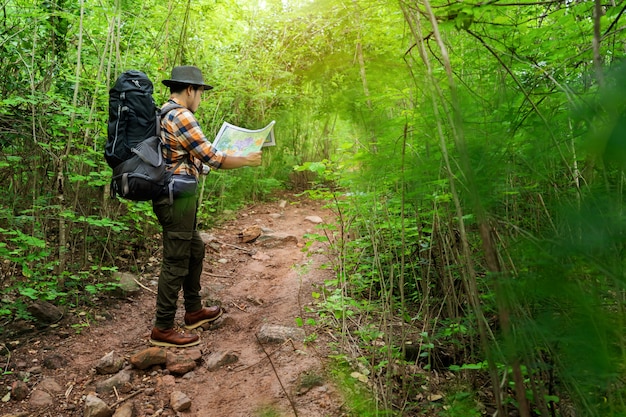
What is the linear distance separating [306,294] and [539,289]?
3.06 metres

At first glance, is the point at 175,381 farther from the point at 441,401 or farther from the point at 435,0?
the point at 435,0

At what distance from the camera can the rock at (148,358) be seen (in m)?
3.02

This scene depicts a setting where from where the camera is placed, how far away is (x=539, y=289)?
49.9 inches

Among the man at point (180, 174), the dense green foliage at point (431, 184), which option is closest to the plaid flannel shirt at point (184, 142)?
the man at point (180, 174)

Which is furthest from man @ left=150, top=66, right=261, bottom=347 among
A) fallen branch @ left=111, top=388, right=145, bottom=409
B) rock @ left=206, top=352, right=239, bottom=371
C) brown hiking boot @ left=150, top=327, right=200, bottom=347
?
fallen branch @ left=111, top=388, right=145, bottom=409

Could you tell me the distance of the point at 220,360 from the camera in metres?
3.08

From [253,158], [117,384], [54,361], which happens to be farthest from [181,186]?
[54,361]

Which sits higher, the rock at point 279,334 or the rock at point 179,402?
the rock at point 279,334

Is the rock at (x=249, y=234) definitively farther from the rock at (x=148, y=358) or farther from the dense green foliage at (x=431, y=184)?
the rock at (x=148, y=358)

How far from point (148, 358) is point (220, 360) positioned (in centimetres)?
51

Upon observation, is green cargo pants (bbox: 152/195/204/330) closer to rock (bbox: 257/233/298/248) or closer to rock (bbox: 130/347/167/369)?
rock (bbox: 130/347/167/369)

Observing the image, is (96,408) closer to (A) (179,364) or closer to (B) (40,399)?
(B) (40,399)

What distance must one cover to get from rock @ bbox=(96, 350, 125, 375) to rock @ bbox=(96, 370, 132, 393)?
12 cm

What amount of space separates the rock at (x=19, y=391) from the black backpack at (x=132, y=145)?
139cm
